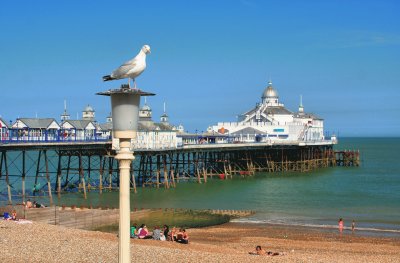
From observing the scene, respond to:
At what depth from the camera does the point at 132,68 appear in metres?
7.60

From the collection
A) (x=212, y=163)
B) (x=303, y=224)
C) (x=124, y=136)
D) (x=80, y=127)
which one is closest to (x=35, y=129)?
(x=80, y=127)

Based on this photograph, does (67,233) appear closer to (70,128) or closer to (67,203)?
(67,203)

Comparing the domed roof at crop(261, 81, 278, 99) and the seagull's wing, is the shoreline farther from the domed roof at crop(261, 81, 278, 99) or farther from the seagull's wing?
the domed roof at crop(261, 81, 278, 99)

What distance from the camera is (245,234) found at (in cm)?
2872

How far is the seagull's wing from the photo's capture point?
24.8ft

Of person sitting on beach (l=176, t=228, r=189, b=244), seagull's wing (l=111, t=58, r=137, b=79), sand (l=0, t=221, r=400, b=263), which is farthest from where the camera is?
person sitting on beach (l=176, t=228, r=189, b=244)

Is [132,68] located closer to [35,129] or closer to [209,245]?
[209,245]

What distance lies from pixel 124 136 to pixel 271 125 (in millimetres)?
72702

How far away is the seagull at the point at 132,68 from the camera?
7570 mm

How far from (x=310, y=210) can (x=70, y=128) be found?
19.1m

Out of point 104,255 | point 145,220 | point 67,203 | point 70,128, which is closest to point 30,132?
point 67,203

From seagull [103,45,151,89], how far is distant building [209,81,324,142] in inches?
2558

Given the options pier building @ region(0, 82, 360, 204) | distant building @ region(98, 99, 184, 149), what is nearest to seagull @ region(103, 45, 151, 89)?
pier building @ region(0, 82, 360, 204)

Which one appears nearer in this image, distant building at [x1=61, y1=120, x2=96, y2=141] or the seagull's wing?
the seagull's wing
